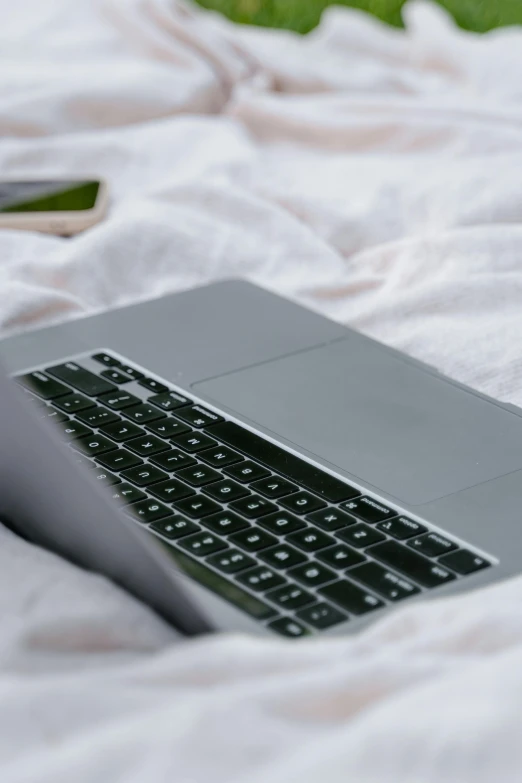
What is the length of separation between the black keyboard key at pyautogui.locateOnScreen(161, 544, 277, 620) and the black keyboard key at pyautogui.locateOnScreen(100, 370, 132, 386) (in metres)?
0.21

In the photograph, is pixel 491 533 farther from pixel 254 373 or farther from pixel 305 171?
pixel 305 171

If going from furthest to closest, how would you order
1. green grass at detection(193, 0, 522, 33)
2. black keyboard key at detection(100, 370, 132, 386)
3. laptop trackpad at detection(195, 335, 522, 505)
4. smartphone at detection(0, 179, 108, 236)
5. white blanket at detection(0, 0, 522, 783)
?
green grass at detection(193, 0, 522, 33)
smartphone at detection(0, 179, 108, 236)
black keyboard key at detection(100, 370, 132, 386)
laptop trackpad at detection(195, 335, 522, 505)
white blanket at detection(0, 0, 522, 783)

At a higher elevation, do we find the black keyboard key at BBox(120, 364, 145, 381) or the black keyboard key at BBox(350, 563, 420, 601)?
the black keyboard key at BBox(350, 563, 420, 601)

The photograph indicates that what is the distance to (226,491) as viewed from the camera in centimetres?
57

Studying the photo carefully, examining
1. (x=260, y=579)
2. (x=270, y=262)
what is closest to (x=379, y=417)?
(x=260, y=579)

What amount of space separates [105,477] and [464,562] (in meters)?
0.18

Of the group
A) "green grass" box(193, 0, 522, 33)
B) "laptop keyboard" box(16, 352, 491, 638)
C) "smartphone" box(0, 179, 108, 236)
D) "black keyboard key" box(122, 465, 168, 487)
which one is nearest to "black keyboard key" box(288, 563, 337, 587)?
"laptop keyboard" box(16, 352, 491, 638)

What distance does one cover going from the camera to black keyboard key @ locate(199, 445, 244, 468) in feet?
1.97

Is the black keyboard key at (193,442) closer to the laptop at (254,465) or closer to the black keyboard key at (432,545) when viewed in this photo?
the laptop at (254,465)

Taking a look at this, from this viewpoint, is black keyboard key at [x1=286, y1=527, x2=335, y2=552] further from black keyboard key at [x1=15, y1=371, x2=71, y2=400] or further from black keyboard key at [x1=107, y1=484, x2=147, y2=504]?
black keyboard key at [x1=15, y1=371, x2=71, y2=400]

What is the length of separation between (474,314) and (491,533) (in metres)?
0.35

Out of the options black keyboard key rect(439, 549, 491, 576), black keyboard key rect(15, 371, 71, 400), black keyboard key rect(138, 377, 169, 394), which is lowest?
black keyboard key rect(15, 371, 71, 400)

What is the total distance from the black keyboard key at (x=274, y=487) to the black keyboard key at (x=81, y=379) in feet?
0.49

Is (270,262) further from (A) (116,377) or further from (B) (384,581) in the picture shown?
(B) (384,581)
